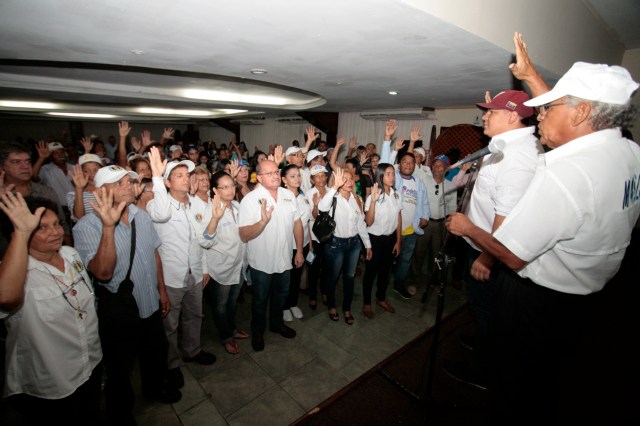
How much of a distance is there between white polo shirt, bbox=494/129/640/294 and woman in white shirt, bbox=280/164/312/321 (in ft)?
7.47

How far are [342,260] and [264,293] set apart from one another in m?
1.07

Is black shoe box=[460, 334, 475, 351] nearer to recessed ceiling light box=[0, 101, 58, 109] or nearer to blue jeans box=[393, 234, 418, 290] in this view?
blue jeans box=[393, 234, 418, 290]

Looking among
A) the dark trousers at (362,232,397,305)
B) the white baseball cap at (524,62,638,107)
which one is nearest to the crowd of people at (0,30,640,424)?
the white baseball cap at (524,62,638,107)

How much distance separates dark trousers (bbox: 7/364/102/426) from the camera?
5.18ft

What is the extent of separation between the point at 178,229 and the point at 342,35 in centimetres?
226

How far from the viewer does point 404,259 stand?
4.41 meters

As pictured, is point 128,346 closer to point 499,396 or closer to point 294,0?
point 499,396

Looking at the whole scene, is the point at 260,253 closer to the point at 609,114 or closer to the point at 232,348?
the point at 232,348

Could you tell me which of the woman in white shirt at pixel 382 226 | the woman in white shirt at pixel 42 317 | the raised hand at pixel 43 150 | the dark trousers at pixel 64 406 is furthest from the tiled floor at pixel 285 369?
the raised hand at pixel 43 150

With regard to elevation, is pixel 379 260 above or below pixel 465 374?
above

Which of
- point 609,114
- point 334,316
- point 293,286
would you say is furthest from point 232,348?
point 609,114

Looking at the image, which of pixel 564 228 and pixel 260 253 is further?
pixel 260 253

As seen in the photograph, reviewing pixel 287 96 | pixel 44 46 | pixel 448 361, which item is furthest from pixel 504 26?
pixel 287 96

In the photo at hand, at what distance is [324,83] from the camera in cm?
480
